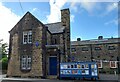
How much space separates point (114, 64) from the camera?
35.6 meters

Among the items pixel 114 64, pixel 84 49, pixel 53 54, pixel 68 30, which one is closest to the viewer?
pixel 53 54

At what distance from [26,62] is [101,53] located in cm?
2045

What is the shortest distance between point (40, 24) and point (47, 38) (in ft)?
6.50

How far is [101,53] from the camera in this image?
3731 cm

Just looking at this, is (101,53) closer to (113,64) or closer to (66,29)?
(113,64)

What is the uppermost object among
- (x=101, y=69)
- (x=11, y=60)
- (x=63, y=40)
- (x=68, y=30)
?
(x=68, y=30)

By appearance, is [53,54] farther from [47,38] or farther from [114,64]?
[114,64]

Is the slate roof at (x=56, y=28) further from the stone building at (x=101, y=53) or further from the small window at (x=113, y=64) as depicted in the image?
the small window at (x=113, y=64)

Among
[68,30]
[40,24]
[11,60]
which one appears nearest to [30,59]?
[11,60]

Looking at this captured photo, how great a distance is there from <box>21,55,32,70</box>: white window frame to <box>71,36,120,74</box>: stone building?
14744 millimetres

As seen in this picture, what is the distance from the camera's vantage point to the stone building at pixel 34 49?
20.7 m

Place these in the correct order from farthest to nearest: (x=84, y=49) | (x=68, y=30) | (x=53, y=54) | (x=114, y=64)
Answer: (x=84, y=49) → (x=114, y=64) → (x=68, y=30) → (x=53, y=54)

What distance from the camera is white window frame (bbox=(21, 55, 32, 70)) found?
2105 centimetres

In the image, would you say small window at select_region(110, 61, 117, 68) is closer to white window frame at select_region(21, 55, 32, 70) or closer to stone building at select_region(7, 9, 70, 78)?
stone building at select_region(7, 9, 70, 78)
